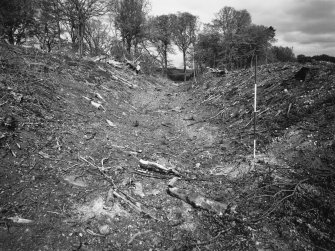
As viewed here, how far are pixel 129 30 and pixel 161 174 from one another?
23.6 m

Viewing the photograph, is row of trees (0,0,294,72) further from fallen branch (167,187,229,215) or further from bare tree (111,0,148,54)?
fallen branch (167,187,229,215)

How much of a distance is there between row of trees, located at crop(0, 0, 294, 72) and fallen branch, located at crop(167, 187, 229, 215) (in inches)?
622

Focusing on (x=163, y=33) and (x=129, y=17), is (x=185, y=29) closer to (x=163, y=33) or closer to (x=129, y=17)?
(x=163, y=33)

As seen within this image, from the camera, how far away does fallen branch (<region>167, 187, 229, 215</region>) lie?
3.84m

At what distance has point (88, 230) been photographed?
3205 millimetres

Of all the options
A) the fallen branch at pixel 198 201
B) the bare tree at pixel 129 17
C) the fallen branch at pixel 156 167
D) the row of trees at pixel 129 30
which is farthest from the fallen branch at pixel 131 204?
the bare tree at pixel 129 17

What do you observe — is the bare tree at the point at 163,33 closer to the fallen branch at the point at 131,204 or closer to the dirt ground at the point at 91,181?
the dirt ground at the point at 91,181

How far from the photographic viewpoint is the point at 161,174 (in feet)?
16.1

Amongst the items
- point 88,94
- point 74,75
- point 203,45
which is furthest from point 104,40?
point 88,94

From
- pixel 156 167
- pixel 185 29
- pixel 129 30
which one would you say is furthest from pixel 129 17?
pixel 156 167

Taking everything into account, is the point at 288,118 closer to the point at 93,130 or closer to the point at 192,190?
the point at 192,190

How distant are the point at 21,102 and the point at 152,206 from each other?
4659 millimetres

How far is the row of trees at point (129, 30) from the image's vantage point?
609 inches

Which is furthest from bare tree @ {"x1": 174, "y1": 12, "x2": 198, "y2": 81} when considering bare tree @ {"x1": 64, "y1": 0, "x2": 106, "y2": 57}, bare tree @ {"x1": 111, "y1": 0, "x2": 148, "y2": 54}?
bare tree @ {"x1": 64, "y1": 0, "x2": 106, "y2": 57}
